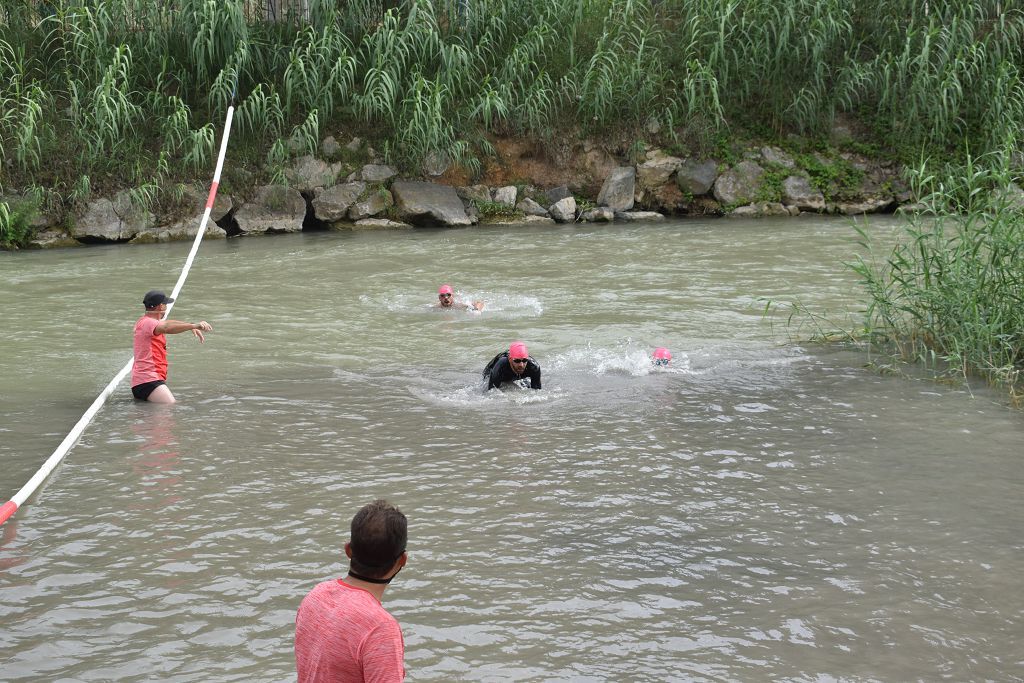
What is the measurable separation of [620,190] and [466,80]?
3.53m

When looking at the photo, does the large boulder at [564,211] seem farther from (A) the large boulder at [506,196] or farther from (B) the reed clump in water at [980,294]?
(B) the reed clump in water at [980,294]

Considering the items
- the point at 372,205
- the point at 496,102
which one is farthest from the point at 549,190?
the point at 372,205

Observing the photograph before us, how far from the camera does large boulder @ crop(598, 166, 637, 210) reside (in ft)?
64.0

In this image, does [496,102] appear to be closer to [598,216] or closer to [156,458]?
[598,216]

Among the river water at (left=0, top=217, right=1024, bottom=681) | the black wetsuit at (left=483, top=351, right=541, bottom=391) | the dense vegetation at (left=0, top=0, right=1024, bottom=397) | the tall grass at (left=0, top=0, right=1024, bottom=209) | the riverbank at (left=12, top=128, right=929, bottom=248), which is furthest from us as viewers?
the riverbank at (left=12, top=128, right=929, bottom=248)

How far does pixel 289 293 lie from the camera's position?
12.8m

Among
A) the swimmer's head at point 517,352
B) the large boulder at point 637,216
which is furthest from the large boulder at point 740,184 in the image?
the swimmer's head at point 517,352

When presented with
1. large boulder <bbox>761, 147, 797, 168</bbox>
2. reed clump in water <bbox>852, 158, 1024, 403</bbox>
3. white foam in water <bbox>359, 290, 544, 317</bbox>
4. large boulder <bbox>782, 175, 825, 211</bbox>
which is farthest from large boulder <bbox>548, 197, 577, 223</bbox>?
reed clump in water <bbox>852, 158, 1024, 403</bbox>

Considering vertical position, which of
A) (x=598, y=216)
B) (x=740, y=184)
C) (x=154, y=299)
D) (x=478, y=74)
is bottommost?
(x=154, y=299)

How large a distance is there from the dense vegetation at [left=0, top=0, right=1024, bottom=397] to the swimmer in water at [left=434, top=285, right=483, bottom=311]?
23.5 ft

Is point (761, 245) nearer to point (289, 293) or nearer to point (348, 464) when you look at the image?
point (289, 293)

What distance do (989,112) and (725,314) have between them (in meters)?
10.2

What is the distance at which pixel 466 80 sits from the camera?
1956 centimetres

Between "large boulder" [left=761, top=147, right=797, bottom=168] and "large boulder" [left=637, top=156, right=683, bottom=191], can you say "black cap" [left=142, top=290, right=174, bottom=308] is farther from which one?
"large boulder" [left=761, top=147, right=797, bottom=168]
